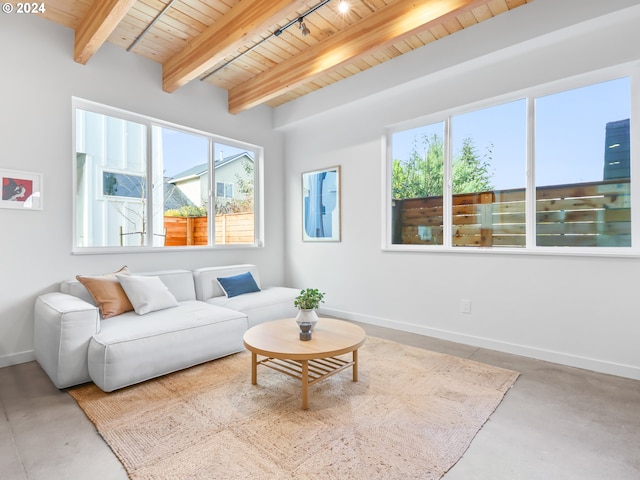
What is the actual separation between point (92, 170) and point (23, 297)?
1.27 m

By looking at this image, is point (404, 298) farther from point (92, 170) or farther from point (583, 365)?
point (92, 170)

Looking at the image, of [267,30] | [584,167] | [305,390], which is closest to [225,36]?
[267,30]

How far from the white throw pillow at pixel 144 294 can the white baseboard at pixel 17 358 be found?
0.95 meters

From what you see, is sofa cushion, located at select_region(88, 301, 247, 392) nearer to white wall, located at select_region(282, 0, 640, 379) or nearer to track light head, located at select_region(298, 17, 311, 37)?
white wall, located at select_region(282, 0, 640, 379)

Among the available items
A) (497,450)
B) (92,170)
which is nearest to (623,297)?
(497,450)

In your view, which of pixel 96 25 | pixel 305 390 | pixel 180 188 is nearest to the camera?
pixel 305 390

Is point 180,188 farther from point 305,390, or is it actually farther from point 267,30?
point 305,390

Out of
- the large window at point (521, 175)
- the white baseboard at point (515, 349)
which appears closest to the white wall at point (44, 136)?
the white baseboard at point (515, 349)

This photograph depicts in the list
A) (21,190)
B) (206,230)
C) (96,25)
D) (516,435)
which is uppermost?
(96,25)

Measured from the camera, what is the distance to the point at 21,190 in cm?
281

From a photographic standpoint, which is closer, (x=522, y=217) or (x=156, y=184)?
(x=522, y=217)

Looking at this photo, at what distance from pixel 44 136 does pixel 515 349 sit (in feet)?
14.9

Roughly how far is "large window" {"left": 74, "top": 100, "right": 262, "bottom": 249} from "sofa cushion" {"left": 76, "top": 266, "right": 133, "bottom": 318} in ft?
1.89

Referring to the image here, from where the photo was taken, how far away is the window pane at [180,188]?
376 cm
